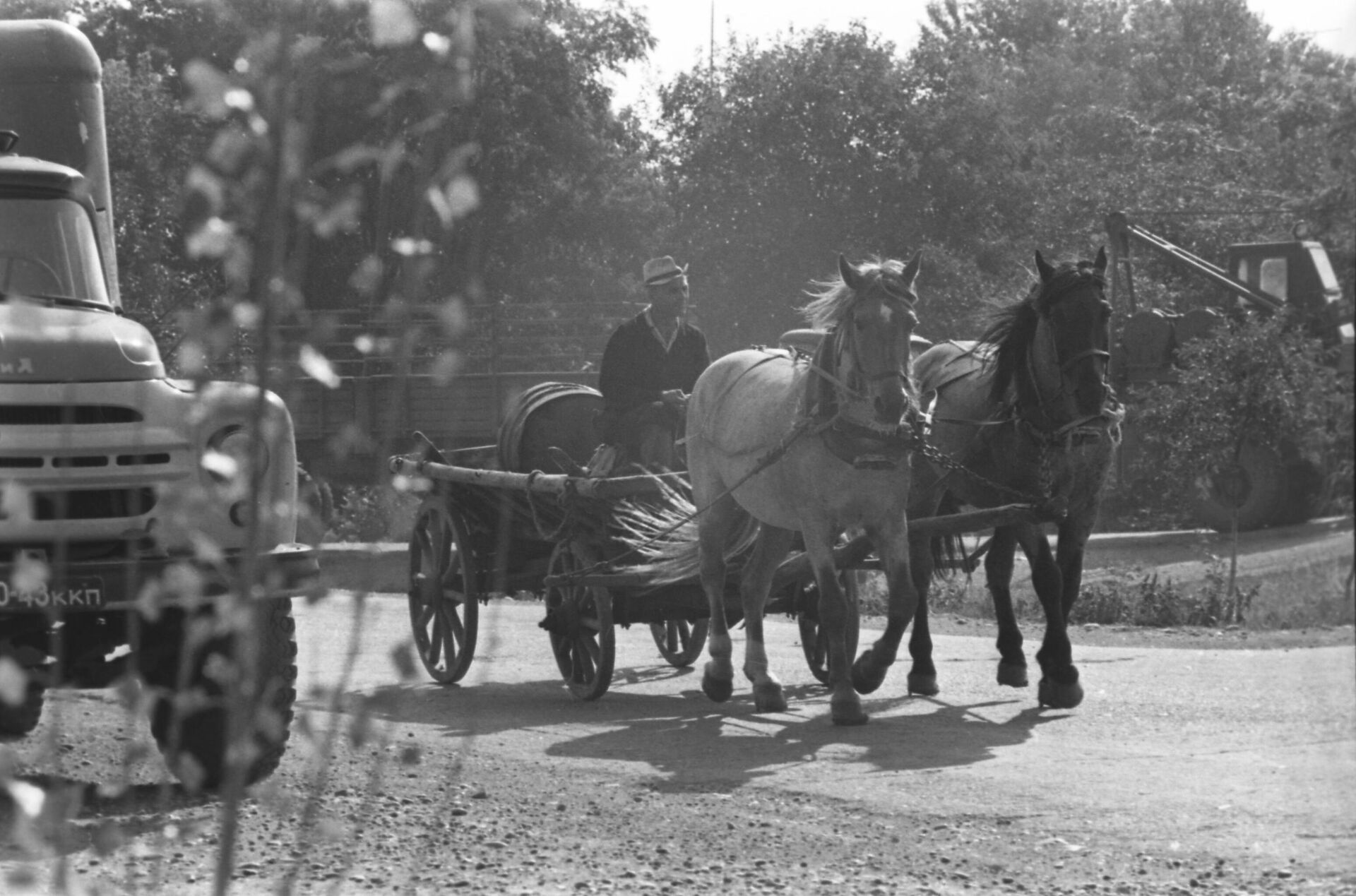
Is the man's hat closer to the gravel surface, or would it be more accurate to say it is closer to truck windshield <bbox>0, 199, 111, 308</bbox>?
the gravel surface

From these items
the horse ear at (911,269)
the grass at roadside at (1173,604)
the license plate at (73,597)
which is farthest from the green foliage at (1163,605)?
the license plate at (73,597)

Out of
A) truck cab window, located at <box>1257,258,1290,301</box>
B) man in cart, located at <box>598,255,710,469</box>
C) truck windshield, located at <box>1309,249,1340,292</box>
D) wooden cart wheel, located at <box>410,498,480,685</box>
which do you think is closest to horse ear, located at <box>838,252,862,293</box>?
man in cart, located at <box>598,255,710,469</box>

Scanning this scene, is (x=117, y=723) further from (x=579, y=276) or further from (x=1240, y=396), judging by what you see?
(x=579, y=276)

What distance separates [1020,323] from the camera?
985 cm

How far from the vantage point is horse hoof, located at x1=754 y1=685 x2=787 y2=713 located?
9.31 metres

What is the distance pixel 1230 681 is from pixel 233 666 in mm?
8789

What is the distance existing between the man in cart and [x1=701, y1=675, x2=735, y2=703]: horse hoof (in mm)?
1366

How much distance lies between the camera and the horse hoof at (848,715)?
347 inches

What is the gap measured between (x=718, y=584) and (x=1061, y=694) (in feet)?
5.86

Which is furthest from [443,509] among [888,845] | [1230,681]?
[888,845]

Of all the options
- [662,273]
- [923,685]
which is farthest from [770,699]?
[662,273]

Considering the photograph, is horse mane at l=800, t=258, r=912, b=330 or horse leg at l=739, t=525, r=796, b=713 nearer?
horse mane at l=800, t=258, r=912, b=330

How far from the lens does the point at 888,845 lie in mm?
6242

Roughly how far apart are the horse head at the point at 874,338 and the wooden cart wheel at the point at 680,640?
3040 millimetres
